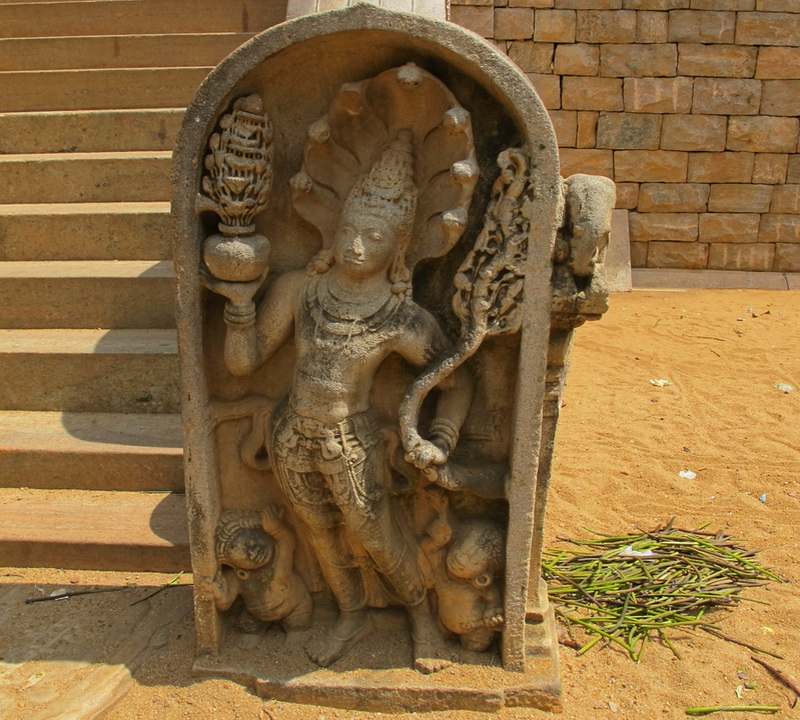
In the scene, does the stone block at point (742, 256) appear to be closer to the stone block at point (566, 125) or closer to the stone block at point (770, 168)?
the stone block at point (770, 168)

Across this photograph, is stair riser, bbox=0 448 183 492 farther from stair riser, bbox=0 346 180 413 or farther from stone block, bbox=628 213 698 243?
stone block, bbox=628 213 698 243

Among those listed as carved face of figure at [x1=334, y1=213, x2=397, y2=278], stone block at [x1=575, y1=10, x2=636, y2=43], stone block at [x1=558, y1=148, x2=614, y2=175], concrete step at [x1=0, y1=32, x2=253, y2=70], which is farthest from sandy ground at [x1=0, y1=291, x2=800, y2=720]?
concrete step at [x1=0, y1=32, x2=253, y2=70]

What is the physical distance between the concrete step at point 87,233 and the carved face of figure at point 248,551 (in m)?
2.14

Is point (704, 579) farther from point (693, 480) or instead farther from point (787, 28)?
point (787, 28)

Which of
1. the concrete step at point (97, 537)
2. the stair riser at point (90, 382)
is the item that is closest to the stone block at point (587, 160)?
the stair riser at point (90, 382)

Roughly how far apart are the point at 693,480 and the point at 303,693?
103 inches

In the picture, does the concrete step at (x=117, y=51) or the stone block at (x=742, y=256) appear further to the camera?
the stone block at (x=742, y=256)

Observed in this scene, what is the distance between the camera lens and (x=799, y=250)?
833cm

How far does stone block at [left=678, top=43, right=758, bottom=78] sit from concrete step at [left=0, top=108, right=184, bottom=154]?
5334mm

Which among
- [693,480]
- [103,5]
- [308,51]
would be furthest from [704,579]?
[103,5]

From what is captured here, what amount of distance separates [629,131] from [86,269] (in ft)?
19.3

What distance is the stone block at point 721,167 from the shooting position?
8.14 meters

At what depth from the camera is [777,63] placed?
311 inches

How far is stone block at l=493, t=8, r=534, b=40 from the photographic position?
306 inches
